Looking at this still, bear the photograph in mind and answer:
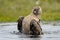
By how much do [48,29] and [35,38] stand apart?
391cm

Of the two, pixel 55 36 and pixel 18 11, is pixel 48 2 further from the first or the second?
pixel 55 36

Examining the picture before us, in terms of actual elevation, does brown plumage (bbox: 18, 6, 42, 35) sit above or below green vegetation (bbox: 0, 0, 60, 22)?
below

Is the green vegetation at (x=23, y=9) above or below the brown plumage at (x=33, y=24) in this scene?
above

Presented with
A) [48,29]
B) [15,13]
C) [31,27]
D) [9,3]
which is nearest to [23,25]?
[31,27]

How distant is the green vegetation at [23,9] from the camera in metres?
31.0

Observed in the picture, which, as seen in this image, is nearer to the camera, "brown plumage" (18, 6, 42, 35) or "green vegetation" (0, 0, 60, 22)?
"brown plumage" (18, 6, 42, 35)

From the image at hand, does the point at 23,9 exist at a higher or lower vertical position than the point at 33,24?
higher

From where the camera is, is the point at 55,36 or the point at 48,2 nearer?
the point at 55,36

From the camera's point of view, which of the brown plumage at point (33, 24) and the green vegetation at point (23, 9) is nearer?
the brown plumage at point (33, 24)

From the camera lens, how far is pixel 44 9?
1348 inches

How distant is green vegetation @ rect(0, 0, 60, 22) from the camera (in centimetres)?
3100

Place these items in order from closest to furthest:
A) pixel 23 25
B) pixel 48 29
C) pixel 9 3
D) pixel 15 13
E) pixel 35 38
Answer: pixel 35 38 < pixel 23 25 < pixel 48 29 < pixel 15 13 < pixel 9 3

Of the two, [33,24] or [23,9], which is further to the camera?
[23,9]

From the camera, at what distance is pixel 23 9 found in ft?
113
